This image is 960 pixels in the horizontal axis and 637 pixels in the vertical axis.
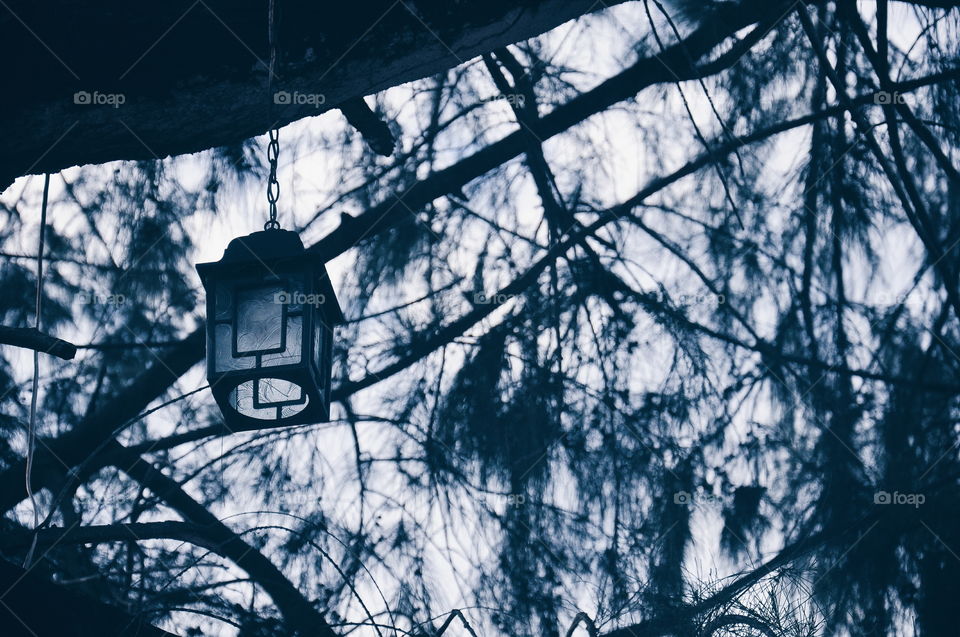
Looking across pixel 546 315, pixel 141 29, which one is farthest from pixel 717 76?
pixel 141 29

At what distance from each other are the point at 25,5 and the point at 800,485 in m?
2.01

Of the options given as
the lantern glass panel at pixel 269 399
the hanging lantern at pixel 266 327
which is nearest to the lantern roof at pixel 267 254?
the hanging lantern at pixel 266 327

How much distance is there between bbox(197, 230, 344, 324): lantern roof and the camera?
1946 millimetres

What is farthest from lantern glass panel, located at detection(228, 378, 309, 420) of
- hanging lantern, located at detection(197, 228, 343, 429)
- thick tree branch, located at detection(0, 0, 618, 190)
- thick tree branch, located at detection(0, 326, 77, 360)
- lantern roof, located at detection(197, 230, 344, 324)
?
thick tree branch, located at detection(0, 0, 618, 190)

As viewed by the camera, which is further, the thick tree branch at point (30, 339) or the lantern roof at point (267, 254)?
the lantern roof at point (267, 254)

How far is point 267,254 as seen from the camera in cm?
195

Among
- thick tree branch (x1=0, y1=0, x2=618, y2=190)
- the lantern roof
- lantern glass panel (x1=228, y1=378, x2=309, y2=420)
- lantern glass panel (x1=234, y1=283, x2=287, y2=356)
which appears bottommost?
lantern glass panel (x1=228, y1=378, x2=309, y2=420)

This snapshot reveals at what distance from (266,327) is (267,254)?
0.43ft

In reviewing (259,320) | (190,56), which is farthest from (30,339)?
(190,56)

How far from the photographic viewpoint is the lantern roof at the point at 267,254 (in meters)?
1.95

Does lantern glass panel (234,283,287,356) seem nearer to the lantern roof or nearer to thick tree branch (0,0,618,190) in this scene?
the lantern roof

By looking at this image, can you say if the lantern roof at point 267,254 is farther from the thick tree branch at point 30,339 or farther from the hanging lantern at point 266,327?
the thick tree branch at point 30,339

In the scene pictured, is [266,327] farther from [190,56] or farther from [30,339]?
[190,56]

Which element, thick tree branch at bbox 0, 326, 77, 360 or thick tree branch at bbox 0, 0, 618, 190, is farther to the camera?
thick tree branch at bbox 0, 0, 618, 190
